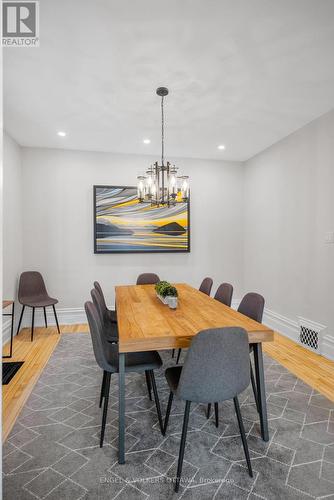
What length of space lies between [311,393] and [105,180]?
3857mm

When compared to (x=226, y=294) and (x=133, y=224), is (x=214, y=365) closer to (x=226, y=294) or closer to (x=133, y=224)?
(x=226, y=294)

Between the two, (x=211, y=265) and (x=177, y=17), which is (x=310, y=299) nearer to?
(x=211, y=265)

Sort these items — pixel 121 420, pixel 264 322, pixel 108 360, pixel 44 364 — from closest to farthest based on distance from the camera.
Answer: pixel 121 420 → pixel 108 360 → pixel 44 364 → pixel 264 322

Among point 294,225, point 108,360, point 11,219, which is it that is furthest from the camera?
point 11,219

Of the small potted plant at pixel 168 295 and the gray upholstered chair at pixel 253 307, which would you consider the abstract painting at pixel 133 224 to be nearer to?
the small potted plant at pixel 168 295

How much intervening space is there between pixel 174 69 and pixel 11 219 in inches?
113

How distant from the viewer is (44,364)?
3.07m

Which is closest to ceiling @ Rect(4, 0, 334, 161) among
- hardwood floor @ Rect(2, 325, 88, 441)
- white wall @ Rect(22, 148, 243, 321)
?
white wall @ Rect(22, 148, 243, 321)

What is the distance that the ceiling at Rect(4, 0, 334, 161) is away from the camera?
5.98 feet

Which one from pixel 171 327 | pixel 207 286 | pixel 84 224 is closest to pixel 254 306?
pixel 171 327

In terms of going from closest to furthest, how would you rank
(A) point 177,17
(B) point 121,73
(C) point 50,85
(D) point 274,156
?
1. (A) point 177,17
2. (B) point 121,73
3. (C) point 50,85
4. (D) point 274,156

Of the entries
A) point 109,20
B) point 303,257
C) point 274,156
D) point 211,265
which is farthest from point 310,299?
point 109,20

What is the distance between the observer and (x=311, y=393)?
8.13 feet

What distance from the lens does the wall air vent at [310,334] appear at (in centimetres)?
330
